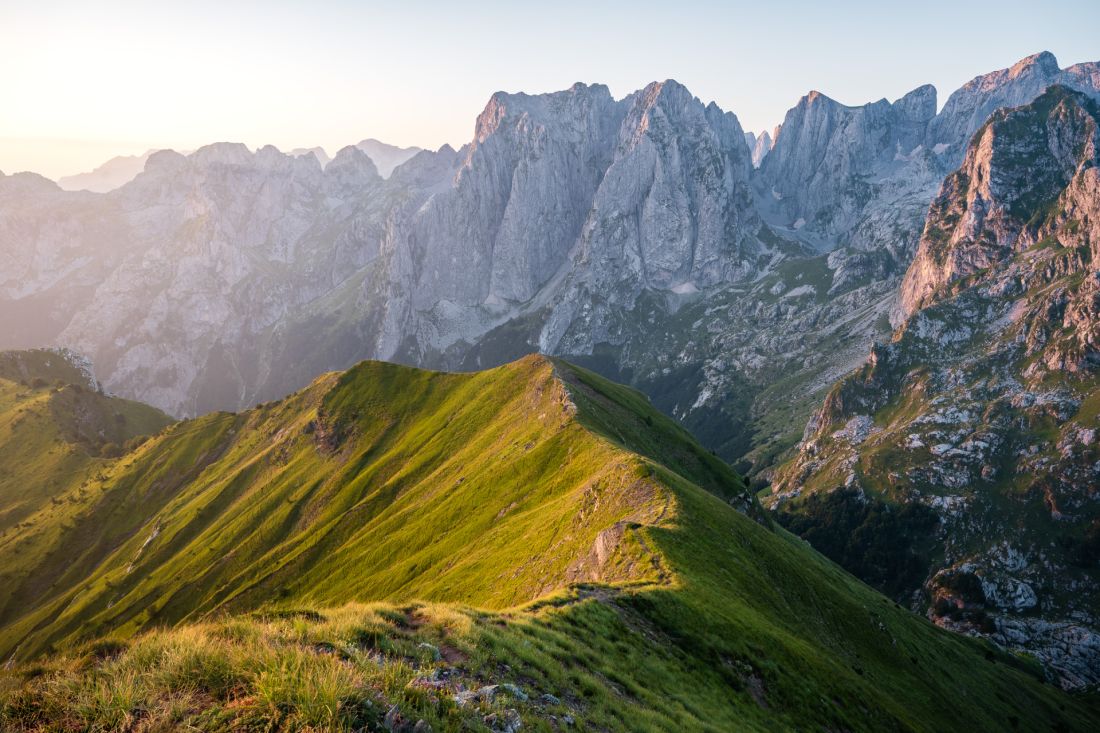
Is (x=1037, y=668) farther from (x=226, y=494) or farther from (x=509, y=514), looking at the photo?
(x=226, y=494)

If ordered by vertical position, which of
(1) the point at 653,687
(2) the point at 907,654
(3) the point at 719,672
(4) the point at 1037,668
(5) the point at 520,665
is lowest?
(4) the point at 1037,668

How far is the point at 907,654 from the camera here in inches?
2830

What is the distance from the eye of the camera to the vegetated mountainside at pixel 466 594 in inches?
534

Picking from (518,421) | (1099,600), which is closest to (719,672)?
(518,421)

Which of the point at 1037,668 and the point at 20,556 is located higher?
the point at 1037,668

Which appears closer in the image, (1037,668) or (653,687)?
(653,687)

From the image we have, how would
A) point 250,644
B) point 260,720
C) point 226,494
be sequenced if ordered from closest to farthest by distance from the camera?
point 260,720, point 250,644, point 226,494

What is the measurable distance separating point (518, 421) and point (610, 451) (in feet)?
132

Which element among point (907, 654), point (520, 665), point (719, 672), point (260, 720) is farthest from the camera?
point (907, 654)

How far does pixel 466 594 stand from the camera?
64312 mm

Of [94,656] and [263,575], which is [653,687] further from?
[263,575]

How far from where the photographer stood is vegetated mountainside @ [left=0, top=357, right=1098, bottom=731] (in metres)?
13.6

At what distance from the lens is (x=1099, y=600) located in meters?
179

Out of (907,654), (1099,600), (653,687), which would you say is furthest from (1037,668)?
(653,687)
